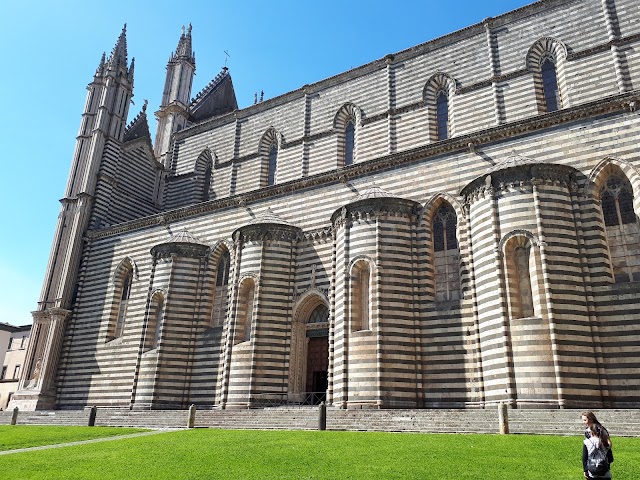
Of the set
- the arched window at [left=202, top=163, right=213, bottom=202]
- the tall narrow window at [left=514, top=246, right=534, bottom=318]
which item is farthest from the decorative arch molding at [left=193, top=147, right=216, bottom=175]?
the tall narrow window at [left=514, top=246, right=534, bottom=318]

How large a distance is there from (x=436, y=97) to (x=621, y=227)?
1129cm

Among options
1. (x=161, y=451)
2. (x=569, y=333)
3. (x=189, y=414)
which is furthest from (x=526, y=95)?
(x=161, y=451)

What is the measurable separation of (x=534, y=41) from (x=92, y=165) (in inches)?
960

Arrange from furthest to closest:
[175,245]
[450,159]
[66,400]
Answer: [66,400]
[175,245]
[450,159]

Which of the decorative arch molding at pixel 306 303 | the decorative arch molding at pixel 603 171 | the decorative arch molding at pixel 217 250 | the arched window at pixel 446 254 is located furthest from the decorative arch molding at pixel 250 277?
the decorative arch molding at pixel 603 171

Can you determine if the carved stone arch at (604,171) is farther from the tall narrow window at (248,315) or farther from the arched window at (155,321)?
the arched window at (155,321)

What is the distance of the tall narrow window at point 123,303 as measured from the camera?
90.5 feet

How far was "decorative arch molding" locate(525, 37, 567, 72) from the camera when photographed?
22.3 meters

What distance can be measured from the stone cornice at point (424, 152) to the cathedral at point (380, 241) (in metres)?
0.07

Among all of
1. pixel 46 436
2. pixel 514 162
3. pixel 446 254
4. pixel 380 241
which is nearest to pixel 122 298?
pixel 46 436

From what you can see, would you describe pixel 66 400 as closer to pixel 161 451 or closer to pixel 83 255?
pixel 83 255

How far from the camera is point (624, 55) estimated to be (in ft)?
67.3

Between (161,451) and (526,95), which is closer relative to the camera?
(161,451)

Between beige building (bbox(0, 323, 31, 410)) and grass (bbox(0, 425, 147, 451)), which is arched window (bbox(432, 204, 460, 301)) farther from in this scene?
beige building (bbox(0, 323, 31, 410))
